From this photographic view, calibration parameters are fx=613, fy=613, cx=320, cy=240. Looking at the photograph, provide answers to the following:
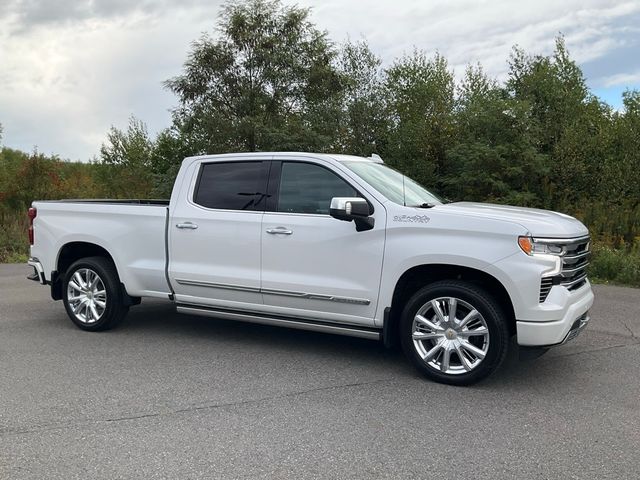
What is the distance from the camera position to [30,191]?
19859 mm

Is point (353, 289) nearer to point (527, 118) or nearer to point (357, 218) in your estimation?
point (357, 218)

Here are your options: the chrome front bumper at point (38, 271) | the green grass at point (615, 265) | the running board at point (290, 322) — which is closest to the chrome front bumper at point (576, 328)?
the running board at point (290, 322)

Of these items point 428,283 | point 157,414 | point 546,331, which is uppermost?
point 428,283

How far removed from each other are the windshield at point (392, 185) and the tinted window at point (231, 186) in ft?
3.11

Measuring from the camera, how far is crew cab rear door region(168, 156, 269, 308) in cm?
590

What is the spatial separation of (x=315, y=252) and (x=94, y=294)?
2855mm

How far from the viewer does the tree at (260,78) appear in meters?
26.4

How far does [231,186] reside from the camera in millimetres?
6223

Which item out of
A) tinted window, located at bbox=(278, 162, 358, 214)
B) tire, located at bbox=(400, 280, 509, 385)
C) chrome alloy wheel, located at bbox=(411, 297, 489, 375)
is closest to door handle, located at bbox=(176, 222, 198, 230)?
tinted window, located at bbox=(278, 162, 358, 214)

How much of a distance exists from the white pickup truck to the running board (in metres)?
0.01

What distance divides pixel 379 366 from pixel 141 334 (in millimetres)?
2815

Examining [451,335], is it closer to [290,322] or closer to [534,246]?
[534,246]

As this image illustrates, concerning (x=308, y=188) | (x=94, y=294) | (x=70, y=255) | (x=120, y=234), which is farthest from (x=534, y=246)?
(x=70, y=255)

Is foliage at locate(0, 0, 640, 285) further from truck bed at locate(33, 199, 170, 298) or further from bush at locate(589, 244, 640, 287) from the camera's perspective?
truck bed at locate(33, 199, 170, 298)
